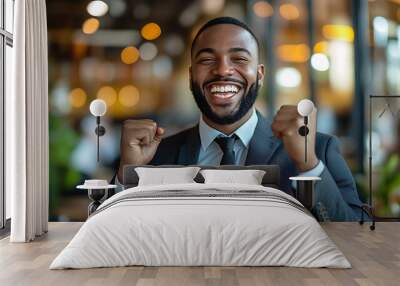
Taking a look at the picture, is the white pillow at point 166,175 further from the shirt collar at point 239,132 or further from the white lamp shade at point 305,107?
the white lamp shade at point 305,107

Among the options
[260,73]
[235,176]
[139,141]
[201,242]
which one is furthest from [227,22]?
[201,242]

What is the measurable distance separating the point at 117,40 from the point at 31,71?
175 centimetres

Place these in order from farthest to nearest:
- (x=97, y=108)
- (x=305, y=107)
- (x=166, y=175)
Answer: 1. (x=97, y=108)
2. (x=305, y=107)
3. (x=166, y=175)

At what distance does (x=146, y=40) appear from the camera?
7996 millimetres

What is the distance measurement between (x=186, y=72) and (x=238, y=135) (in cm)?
103

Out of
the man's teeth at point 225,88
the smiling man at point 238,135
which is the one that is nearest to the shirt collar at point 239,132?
the smiling man at point 238,135

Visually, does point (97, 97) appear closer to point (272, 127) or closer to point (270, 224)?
point (272, 127)

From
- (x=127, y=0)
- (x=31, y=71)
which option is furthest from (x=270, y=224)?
(x=127, y=0)

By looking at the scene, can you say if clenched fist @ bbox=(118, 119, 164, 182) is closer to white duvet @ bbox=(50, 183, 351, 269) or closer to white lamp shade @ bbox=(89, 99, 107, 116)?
white lamp shade @ bbox=(89, 99, 107, 116)

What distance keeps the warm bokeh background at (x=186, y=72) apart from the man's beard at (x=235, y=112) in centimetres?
11

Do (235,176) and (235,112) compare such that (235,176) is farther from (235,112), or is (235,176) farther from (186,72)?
(186,72)

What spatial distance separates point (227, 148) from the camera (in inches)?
306

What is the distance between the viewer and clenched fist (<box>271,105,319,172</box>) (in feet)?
25.5

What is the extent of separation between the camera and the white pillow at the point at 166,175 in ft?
23.6
